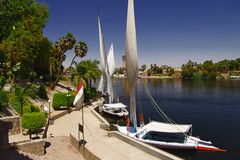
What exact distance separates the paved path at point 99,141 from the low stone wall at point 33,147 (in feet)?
9.00

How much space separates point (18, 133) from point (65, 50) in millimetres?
38290

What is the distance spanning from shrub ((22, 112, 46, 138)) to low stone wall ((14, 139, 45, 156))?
15.9 ft

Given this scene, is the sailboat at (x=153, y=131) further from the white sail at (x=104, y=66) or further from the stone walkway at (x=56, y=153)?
the white sail at (x=104, y=66)

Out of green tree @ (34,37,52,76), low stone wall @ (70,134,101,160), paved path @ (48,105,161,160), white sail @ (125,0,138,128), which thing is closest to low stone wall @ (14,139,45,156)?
low stone wall @ (70,134,101,160)

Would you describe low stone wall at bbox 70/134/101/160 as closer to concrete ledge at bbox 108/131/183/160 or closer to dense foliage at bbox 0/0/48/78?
concrete ledge at bbox 108/131/183/160

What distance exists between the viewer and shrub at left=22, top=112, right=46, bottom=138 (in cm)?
2114

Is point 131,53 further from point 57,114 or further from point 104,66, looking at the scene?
point 104,66

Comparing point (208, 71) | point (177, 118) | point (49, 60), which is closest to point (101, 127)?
point (177, 118)

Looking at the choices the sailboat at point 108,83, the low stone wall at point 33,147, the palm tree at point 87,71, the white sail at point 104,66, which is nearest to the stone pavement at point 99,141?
the low stone wall at point 33,147

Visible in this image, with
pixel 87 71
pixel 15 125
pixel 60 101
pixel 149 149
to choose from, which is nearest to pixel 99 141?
pixel 149 149

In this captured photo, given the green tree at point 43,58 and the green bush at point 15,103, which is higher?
the green tree at point 43,58

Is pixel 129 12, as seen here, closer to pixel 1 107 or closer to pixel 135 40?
pixel 135 40

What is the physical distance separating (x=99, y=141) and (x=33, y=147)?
4.08 meters

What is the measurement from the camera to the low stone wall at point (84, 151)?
14.7 m
